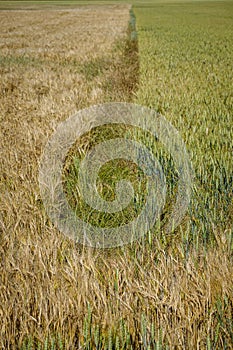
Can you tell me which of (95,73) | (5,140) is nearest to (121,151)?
(5,140)

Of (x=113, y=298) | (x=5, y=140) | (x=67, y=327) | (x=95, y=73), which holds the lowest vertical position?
(x=67, y=327)

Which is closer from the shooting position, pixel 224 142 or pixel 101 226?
pixel 101 226

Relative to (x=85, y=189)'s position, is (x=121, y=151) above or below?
above

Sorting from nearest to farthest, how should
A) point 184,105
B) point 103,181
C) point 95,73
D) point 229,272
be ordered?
1. point 229,272
2. point 103,181
3. point 184,105
4. point 95,73

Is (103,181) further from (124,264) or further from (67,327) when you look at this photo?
(67,327)

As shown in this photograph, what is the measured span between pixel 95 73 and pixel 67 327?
20.1 feet

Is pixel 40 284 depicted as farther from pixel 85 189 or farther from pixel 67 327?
pixel 85 189

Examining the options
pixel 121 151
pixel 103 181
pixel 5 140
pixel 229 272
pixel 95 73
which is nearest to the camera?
pixel 229 272

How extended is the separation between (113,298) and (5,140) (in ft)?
8.25

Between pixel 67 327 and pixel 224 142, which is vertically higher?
pixel 224 142

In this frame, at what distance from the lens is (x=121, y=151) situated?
2.95 m

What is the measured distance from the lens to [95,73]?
690 centimetres

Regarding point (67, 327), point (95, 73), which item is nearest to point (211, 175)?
point (67, 327)

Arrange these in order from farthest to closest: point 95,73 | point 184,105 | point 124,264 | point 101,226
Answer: point 95,73, point 184,105, point 101,226, point 124,264
